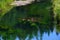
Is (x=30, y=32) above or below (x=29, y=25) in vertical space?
below

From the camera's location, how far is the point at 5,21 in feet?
36.1

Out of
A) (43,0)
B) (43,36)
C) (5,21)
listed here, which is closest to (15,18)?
(5,21)

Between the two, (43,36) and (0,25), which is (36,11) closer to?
(0,25)

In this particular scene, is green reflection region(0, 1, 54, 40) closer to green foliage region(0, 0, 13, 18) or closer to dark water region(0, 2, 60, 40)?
dark water region(0, 2, 60, 40)

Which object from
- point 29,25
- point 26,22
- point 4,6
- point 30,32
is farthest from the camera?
point 4,6

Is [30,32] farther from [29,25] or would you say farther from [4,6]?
[4,6]

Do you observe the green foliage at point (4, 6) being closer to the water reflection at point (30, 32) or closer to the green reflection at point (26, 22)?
the green reflection at point (26, 22)

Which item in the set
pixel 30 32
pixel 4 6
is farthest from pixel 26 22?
pixel 4 6

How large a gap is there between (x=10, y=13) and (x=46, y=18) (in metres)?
1.74

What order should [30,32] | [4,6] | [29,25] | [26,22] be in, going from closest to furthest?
1. [30,32]
2. [29,25]
3. [26,22]
4. [4,6]

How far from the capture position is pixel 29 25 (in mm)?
10500

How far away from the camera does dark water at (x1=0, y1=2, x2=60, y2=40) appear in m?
9.50

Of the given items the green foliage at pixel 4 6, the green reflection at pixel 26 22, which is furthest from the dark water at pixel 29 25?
the green foliage at pixel 4 6

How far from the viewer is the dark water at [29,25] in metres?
9.50
